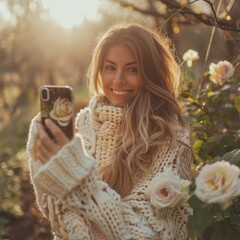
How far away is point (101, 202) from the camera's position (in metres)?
2.52

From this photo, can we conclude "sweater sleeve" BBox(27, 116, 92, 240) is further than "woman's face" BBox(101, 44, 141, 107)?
No

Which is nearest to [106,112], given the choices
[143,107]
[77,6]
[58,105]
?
[143,107]

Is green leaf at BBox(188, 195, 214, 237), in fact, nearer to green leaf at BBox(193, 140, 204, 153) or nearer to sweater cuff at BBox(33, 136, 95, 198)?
sweater cuff at BBox(33, 136, 95, 198)

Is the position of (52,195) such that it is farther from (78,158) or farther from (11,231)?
(11,231)

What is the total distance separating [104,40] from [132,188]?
78 cm

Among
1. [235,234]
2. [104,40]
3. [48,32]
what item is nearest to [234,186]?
[235,234]

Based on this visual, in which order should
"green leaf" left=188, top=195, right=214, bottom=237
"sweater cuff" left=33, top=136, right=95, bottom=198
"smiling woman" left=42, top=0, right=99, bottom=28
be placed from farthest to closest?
1. "smiling woman" left=42, top=0, right=99, bottom=28
2. "sweater cuff" left=33, top=136, right=95, bottom=198
3. "green leaf" left=188, top=195, right=214, bottom=237

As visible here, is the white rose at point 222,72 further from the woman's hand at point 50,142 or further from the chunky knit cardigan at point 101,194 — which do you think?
the woman's hand at point 50,142

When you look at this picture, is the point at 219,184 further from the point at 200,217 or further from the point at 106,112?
the point at 106,112

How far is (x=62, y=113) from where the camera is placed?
2.50 metres

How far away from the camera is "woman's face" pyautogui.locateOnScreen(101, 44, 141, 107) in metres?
2.94

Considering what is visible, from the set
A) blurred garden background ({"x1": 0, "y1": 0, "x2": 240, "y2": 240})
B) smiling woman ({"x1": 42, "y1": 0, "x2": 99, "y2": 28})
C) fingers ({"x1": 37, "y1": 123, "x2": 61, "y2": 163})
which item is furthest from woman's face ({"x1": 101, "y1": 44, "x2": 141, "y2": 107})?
smiling woman ({"x1": 42, "y1": 0, "x2": 99, "y2": 28})

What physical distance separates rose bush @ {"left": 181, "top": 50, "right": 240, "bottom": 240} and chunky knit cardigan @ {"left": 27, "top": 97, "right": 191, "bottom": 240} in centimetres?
15

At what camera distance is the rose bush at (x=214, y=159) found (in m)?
2.13
